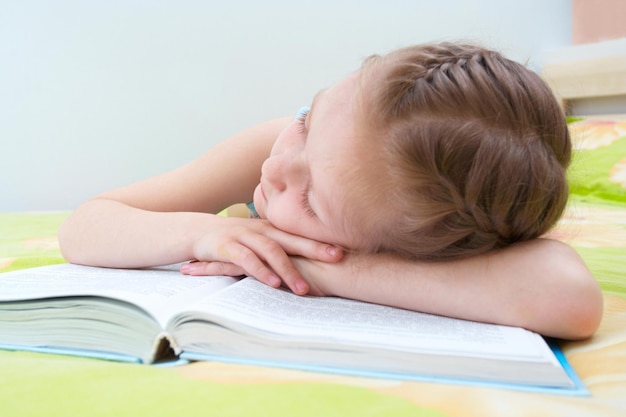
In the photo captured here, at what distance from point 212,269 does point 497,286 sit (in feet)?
1.18

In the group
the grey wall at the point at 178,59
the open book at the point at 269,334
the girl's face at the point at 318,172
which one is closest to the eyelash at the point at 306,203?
the girl's face at the point at 318,172

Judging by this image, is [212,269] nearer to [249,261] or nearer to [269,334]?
[249,261]

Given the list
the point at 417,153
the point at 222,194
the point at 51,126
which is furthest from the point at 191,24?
the point at 417,153

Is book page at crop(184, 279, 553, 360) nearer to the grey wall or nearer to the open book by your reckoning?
the open book

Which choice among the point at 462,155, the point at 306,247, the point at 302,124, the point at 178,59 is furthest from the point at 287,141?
the point at 178,59

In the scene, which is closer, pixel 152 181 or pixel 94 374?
pixel 94 374

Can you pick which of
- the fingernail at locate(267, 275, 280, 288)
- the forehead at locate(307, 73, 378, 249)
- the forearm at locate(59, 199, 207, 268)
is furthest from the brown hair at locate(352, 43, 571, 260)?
the forearm at locate(59, 199, 207, 268)

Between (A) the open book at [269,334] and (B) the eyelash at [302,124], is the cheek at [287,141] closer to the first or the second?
(B) the eyelash at [302,124]

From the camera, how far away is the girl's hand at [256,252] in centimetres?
76

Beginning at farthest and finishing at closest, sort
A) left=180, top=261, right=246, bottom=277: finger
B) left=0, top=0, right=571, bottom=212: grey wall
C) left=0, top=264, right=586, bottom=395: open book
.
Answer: left=0, top=0, right=571, bottom=212: grey wall
left=180, top=261, right=246, bottom=277: finger
left=0, top=264, right=586, bottom=395: open book

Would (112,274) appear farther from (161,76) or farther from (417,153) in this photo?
(161,76)

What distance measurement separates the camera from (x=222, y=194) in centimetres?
117

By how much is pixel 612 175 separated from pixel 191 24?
159 centimetres

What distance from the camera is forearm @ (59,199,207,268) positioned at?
35.2 inches
